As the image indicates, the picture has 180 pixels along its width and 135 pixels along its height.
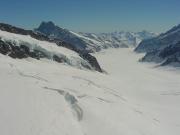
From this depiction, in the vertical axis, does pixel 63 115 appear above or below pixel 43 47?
below

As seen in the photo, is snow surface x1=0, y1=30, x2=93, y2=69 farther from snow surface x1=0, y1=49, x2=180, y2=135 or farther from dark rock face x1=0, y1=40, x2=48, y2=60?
snow surface x1=0, y1=49, x2=180, y2=135

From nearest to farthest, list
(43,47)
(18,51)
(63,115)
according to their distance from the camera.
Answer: (63,115)
(18,51)
(43,47)

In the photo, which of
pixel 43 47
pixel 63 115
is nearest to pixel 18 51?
pixel 43 47

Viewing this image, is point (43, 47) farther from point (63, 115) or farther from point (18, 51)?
point (63, 115)

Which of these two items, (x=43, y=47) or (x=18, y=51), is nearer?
(x=18, y=51)

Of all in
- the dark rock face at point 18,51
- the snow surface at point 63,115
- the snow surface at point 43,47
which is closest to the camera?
the snow surface at point 63,115

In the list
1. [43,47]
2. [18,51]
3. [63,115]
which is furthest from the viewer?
[43,47]

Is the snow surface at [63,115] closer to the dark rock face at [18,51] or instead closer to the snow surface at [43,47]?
the dark rock face at [18,51]

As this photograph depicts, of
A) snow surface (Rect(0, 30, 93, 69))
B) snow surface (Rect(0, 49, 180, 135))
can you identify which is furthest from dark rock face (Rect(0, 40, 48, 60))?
snow surface (Rect(0, 49, 180, 135))


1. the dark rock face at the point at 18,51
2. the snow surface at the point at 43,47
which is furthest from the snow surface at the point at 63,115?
the snow surface at the point at 43,47

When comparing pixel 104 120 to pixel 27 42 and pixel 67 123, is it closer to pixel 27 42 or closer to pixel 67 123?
pixel 67 123

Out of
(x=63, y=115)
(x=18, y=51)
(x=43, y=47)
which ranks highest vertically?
(x=43, y=47)
